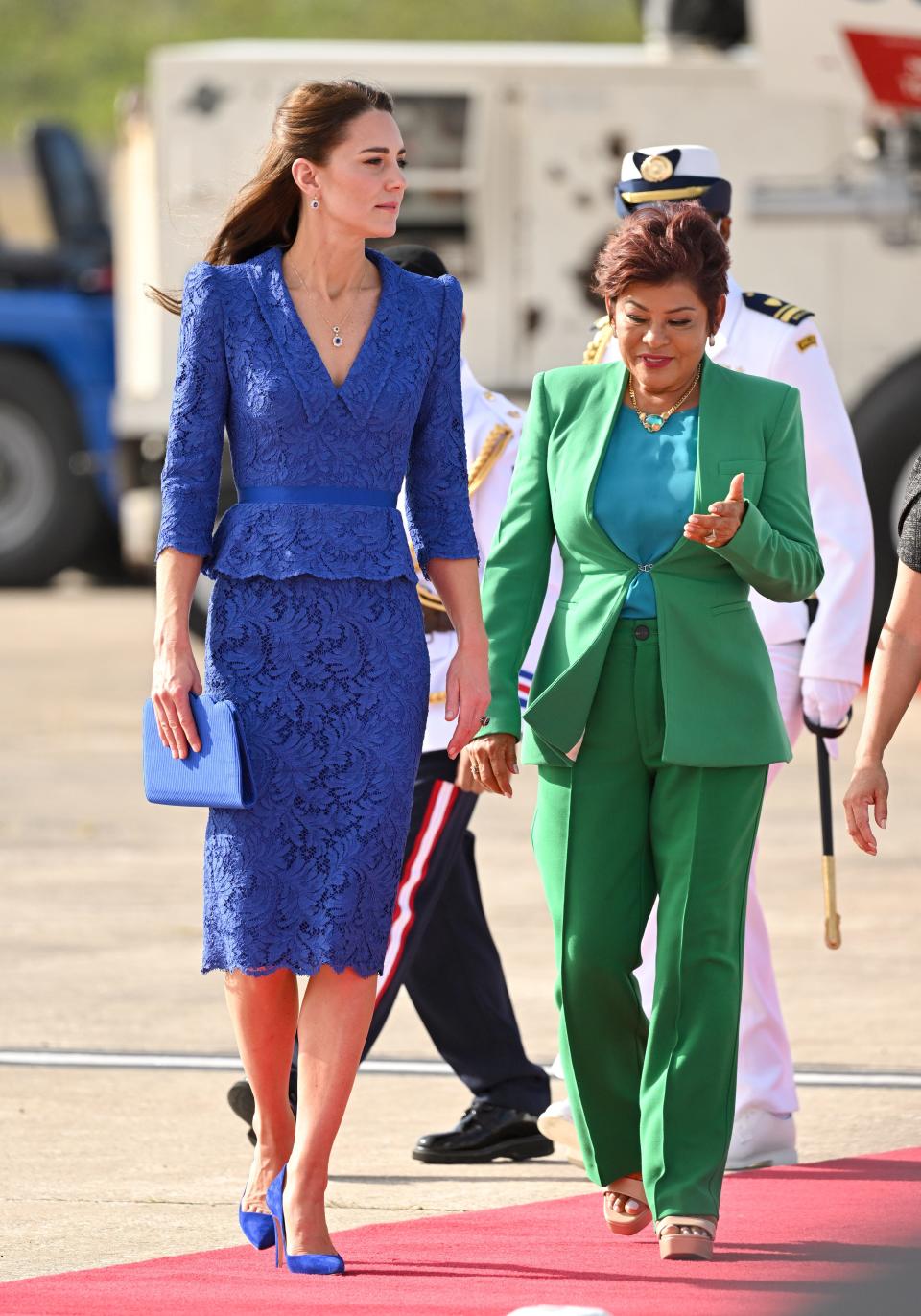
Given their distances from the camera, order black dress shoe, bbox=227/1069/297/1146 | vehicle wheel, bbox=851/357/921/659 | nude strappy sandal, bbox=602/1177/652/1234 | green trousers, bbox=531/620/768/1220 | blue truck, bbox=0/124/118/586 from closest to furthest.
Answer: green trousers, bbox=531/620/768/1220
nude strappy sandal, bbox=602/1177/652/1234
black dress shoe, bbox=227/1069/297/1146
vehicle wheel, bbox=851/357/921/659
blue truck, bbox=0/124/118/586

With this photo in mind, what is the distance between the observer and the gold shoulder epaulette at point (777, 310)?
5082 mm

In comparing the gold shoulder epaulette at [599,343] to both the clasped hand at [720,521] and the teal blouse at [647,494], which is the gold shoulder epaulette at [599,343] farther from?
the clasped hand at [720,521]

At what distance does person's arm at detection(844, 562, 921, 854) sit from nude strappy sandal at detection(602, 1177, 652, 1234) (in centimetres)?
65

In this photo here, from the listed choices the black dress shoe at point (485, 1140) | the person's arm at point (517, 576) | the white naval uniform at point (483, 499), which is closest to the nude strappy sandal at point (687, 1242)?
the person's arm at point (517, 576)

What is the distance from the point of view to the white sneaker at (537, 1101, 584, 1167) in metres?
4.98

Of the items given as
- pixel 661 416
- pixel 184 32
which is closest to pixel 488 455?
pixel 661 416

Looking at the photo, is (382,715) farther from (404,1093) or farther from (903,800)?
(903,800)

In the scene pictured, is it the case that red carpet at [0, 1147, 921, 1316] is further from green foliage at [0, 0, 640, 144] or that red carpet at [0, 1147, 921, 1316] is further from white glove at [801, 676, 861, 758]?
green foliage at [0, 0, 640, 144]

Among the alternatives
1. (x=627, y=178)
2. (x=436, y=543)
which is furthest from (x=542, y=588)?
(x=627, y=178)

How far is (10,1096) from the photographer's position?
221 inches

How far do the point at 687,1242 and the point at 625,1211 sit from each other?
0.76 feet

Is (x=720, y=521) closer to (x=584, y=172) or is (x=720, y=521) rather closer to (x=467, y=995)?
(x=467, y=995)

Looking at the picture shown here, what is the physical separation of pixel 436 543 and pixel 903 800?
5.68 m

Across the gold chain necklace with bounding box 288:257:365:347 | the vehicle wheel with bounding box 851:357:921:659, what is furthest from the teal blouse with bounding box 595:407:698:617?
the vehicle wheel with bounding box 851:357:921:659
